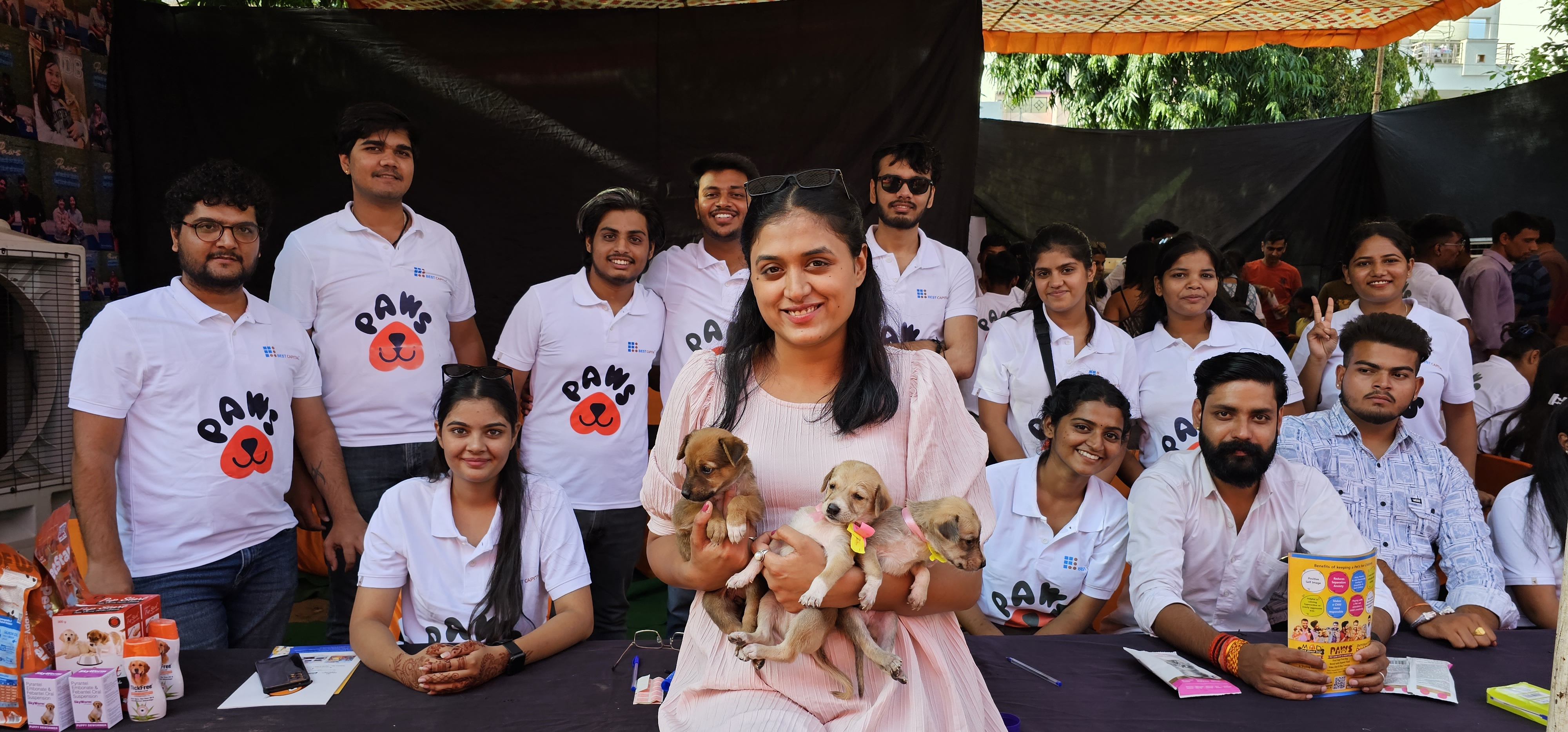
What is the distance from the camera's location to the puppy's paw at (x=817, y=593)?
1.58 m

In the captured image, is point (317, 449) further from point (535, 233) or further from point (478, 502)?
point (535, 233)

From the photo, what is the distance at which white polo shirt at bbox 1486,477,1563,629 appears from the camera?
A: 10.8 ft

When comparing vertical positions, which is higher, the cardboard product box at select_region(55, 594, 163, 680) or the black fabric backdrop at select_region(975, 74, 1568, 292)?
the black fabric backdrop at select_region(975, 74, 1568, 292)

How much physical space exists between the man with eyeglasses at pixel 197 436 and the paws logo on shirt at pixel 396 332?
1.38 feet

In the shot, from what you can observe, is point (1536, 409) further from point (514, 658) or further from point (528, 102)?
point (528, 102)

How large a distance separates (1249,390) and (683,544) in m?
2.25

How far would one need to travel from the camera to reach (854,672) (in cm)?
173

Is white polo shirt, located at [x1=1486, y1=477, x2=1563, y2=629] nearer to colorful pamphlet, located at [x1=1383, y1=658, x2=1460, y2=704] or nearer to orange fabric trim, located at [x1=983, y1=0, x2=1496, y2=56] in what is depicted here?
colorful pamphlet, located at [x1=1383, y1=658, x2=1460, y2=704]

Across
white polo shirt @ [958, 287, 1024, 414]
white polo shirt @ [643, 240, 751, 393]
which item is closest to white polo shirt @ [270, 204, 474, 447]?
white polo shirt @ [643, 240, 751, 393]

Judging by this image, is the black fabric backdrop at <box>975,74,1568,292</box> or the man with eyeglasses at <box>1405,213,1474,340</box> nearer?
the man with eyeglasses at <box>1405,213,1474,340</box>

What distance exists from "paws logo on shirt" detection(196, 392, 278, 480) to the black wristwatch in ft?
4.07

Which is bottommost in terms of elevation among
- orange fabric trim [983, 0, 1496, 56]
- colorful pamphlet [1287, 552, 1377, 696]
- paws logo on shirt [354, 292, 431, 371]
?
colorful pamphlet [1287, 552, 1377, 696]

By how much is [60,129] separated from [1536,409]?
778 cm

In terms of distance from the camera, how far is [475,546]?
2.90 meters
